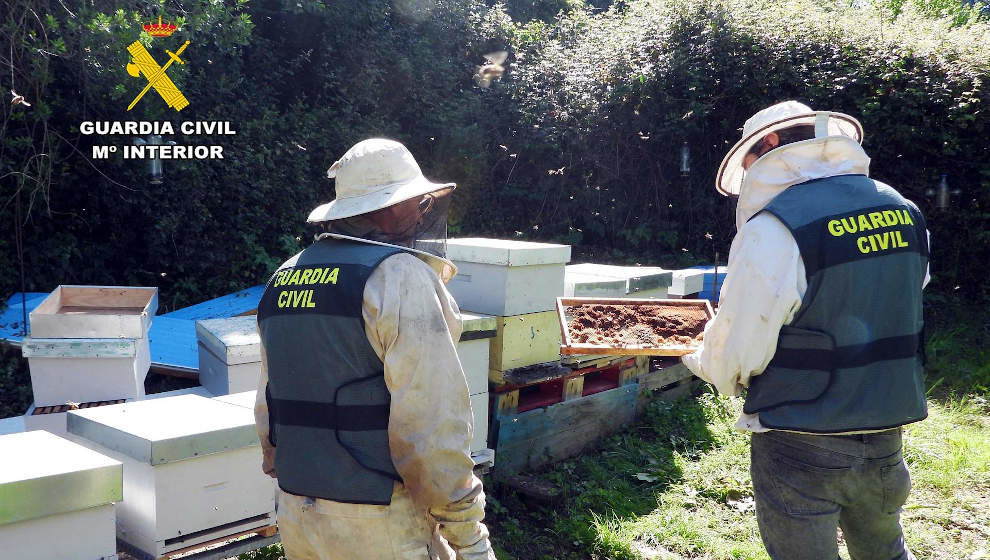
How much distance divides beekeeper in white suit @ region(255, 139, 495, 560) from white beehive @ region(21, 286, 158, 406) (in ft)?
7.16

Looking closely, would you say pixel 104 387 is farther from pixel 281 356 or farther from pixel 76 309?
pixel 281 356

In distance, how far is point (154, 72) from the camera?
6242mm

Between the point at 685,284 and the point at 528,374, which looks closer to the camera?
the point at 528,374

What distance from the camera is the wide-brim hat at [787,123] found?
7.40 feet

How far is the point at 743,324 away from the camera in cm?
214

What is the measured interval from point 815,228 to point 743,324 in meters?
0.34

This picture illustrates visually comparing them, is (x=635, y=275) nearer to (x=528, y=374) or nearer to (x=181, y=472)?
(x=528, y=374)

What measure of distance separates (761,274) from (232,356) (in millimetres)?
2392

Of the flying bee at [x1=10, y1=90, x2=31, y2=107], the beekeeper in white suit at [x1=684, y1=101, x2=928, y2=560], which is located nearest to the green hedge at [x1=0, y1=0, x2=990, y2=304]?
the flying bee at [x1=10, y1=90, x2=31, y2=107]

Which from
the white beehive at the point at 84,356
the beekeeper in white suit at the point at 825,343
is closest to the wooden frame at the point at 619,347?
the beekeeper in white suit at the point at 825,343

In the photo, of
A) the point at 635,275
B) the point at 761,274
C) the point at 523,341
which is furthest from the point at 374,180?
the point at 635,275

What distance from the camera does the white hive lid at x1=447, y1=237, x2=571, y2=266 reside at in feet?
12.6

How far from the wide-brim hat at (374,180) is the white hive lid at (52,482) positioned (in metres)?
0.98

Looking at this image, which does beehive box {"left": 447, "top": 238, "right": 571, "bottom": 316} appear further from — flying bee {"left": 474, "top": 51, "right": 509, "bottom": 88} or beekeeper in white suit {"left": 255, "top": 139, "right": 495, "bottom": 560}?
flying bee {"left": 474, "top": 51, "right": 509, "bottom": 88}
